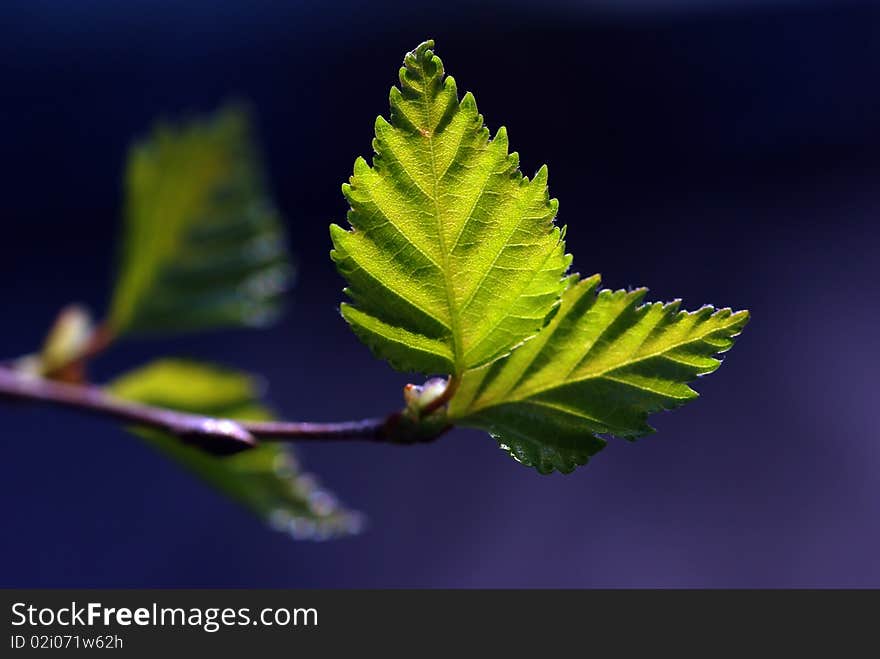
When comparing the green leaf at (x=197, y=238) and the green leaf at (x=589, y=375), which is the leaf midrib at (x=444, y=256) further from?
the green leaf at (x=197, y=238)

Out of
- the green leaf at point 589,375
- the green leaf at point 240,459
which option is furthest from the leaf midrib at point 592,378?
the green leaf at point 240,459

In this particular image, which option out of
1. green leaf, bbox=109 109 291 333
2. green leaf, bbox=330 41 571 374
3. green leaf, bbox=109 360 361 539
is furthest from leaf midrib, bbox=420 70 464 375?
green leaf, bbox=109 109 291 333

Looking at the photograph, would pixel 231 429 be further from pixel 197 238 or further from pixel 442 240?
pixel 197 238

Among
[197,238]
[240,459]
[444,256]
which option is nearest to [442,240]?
[444,256]

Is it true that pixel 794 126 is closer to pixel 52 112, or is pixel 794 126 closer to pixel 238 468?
pixel 52 112

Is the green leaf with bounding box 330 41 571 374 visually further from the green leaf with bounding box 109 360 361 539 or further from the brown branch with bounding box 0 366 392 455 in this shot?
the green leaf with bounding box 109 360 361 539

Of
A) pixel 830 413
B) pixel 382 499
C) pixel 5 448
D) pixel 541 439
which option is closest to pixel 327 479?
pixel 382 499
